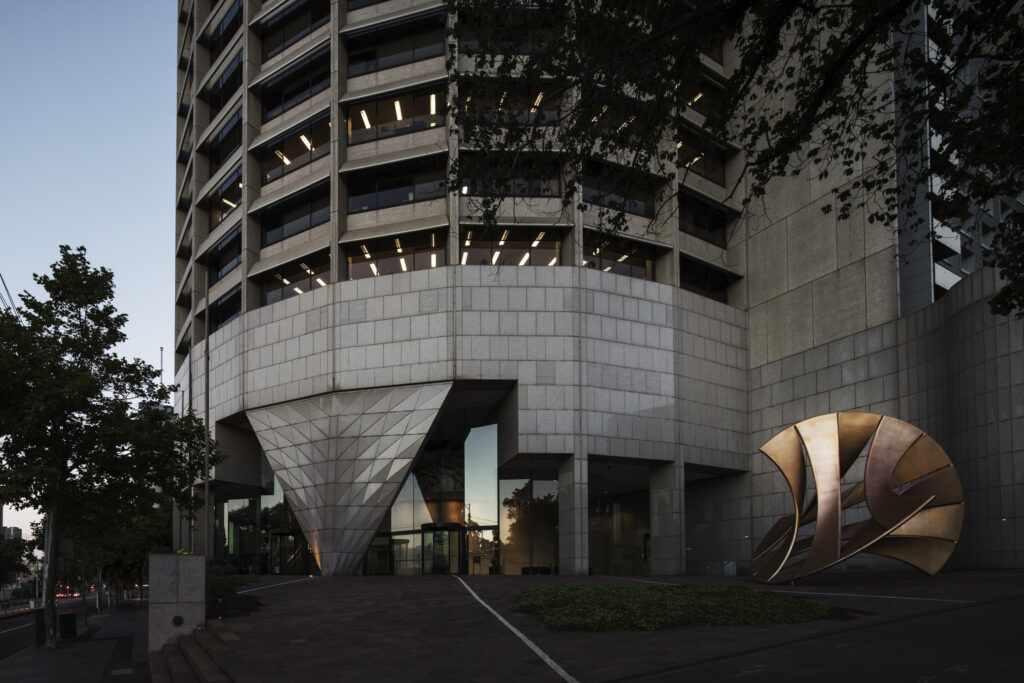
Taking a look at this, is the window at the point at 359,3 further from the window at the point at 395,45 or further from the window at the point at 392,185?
the window at the point at 392,185

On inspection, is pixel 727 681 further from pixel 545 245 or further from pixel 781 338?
pixel 781 338

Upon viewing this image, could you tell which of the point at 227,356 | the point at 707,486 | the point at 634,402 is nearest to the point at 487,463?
the point at 634,402

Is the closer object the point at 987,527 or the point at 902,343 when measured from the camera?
the point at 987,527

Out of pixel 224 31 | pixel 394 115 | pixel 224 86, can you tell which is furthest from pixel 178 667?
pixel 224 31

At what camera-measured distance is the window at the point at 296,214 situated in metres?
41.0

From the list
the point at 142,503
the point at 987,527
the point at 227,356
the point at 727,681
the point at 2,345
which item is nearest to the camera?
the point at 727,681

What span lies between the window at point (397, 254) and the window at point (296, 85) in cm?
880

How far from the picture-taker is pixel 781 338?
4031 cm

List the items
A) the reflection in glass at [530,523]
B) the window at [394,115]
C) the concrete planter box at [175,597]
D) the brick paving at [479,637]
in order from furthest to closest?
the reflection in glass at [530,523], the window at [394,115], the concrete planter box at [175,597], the brick paving at [479,637]

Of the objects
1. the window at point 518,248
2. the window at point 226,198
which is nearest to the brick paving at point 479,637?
the window at point 518,248

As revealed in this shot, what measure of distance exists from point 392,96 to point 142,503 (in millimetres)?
23863

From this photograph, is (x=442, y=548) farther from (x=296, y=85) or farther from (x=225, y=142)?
(x=225, y=142)

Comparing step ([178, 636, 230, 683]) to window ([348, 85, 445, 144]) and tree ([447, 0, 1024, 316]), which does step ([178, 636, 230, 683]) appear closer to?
tree ([447, 0, 1024, 316])

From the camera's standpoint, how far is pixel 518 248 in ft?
125
